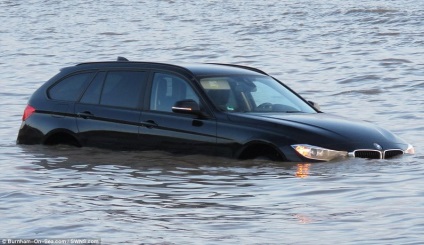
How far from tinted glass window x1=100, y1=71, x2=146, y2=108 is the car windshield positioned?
78 cm

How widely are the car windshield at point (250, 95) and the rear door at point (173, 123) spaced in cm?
24

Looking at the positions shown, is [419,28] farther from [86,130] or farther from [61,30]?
[86,130]

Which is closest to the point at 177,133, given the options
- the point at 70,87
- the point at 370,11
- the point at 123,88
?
the point at 123,88

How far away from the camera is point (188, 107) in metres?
14.7

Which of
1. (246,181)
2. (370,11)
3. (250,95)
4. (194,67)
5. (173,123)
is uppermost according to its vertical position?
(370,11)

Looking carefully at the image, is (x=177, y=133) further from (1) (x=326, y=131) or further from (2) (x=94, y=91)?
(1) (x=326, y=131)

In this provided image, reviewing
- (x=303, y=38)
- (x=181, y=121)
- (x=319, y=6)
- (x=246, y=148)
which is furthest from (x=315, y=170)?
(x=319, y=6)

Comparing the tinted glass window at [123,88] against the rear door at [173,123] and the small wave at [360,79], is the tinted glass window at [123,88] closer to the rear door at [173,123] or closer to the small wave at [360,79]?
the rear door at [173,123]

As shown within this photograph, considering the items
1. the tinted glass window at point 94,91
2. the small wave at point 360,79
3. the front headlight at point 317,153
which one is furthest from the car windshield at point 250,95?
the small wave at point 360,79

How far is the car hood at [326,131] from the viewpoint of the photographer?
14.2m

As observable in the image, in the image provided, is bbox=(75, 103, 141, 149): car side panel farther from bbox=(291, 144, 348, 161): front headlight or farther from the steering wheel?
bbox=(291, 144, 348, 161): front headlight

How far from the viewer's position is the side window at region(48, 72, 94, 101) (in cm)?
1608

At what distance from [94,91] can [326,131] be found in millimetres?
2998

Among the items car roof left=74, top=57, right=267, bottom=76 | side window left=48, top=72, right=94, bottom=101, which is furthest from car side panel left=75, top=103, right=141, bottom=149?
car roof left=74, top=57, right=267, bottom=76
